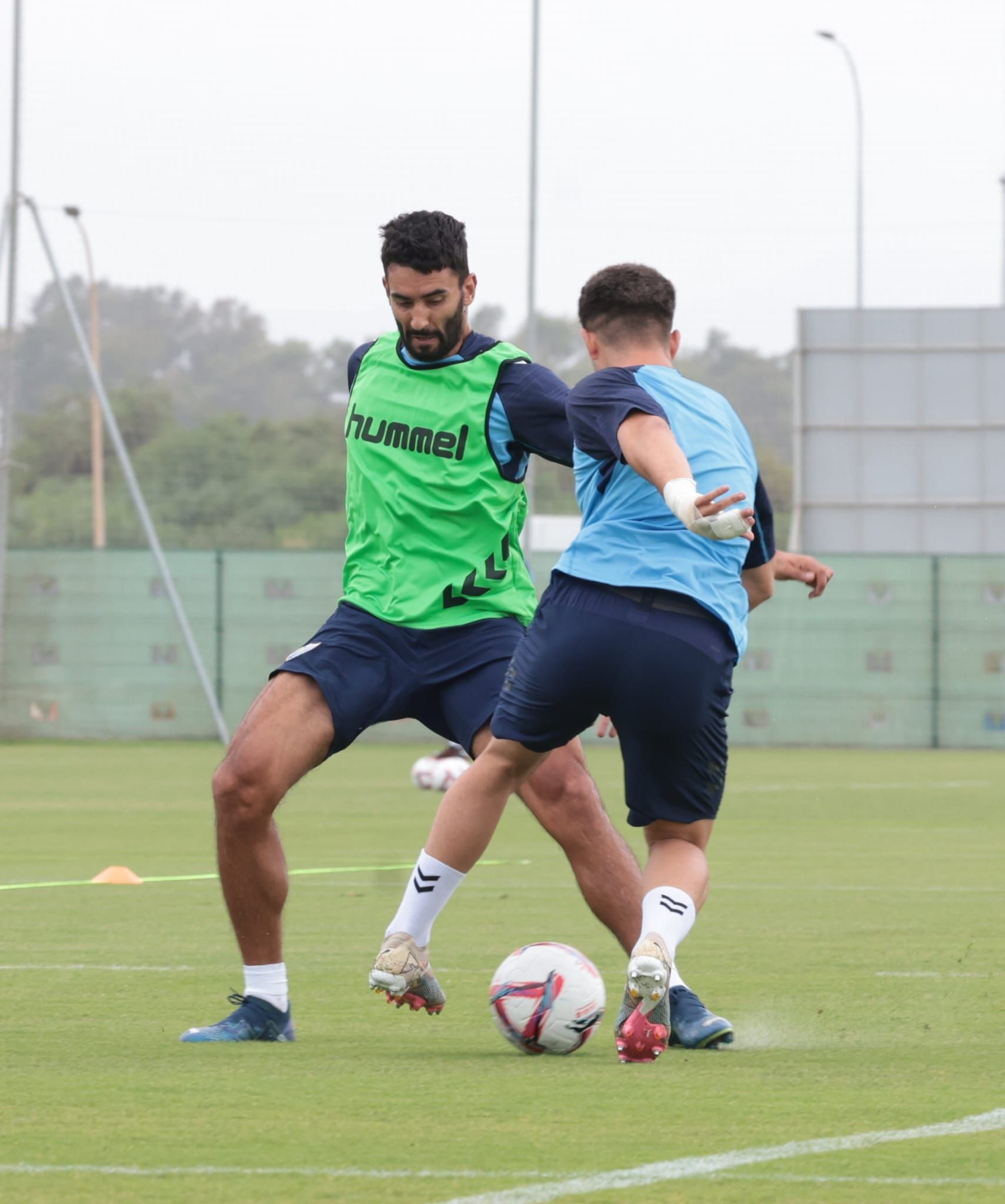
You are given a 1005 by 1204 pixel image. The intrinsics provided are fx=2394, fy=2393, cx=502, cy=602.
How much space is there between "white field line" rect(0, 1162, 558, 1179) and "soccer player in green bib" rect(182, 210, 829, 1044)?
1.78 m

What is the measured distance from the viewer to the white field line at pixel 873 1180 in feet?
13.4

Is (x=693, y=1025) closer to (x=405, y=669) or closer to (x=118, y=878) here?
(x=405, y=669)

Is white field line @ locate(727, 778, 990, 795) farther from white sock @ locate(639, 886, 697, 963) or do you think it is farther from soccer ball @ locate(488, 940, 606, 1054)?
white sock @ locate(639, 886, 697, 963)

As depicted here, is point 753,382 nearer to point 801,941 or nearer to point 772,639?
point 772,639

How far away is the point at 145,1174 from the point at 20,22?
24536 millimetres

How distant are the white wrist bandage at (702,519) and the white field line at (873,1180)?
4.97ft

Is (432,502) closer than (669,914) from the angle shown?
No

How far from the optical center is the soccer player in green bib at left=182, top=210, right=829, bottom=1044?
611cm

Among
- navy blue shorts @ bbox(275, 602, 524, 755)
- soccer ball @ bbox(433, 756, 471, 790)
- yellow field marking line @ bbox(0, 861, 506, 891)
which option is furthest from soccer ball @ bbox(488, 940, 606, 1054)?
soccer ball @ bbox(433, 756, 471, 790)

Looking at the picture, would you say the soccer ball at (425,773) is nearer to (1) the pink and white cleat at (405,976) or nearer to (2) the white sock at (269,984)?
(2) the white sock at (269,984)

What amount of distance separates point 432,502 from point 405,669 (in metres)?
0.46

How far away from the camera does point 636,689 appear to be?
561 centimetres

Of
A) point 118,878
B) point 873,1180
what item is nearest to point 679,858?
point 873,1180

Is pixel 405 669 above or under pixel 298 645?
above
